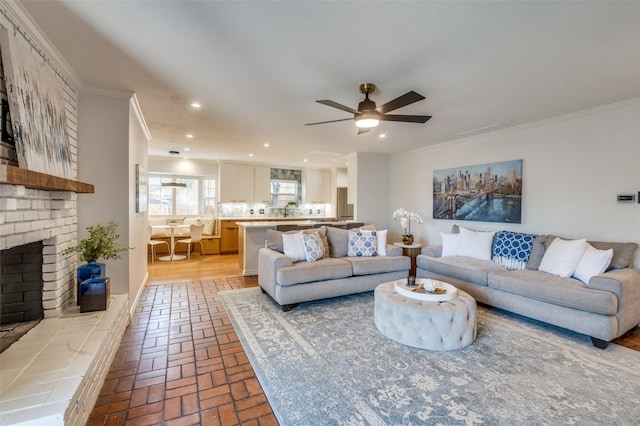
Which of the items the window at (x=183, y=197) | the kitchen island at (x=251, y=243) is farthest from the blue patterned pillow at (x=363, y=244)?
the window at (x=183, y=197)

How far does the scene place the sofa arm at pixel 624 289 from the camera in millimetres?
2604

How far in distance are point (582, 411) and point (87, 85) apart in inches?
192

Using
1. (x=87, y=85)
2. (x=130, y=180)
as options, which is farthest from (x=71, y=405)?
(x=87, y=85)

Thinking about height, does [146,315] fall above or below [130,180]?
below

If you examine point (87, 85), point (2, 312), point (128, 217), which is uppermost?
point (87, 85)

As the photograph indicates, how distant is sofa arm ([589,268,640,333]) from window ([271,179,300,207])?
292 inches

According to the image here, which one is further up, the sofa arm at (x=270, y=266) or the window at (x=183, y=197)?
the window at (x=183, y=197)

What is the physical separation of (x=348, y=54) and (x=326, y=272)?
98.2 inches

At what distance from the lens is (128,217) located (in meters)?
3.17

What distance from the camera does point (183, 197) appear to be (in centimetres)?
791

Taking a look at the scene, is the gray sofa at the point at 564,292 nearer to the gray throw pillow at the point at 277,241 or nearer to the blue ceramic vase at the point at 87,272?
the gray throw pillow at the point at 277,241

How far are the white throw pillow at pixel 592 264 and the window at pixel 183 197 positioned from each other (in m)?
7.77

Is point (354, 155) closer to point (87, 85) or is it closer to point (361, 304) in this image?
point (361, 304)

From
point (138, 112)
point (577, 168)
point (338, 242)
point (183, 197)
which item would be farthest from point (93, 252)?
point (183, 197)
